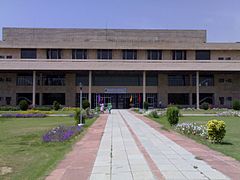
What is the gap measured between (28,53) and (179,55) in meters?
25.9

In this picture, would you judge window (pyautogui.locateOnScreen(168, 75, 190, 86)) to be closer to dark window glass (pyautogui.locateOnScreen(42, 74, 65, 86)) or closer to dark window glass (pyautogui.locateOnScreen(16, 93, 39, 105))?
dark window glass (pyautogui.locateOnScreen(42, 74, 65, 86))

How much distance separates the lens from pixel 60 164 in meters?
9.12

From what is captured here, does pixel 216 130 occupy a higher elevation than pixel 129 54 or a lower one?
lower

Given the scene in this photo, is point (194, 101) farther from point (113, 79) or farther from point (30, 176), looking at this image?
point (30, 176)

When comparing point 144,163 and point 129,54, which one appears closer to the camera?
point 144,163

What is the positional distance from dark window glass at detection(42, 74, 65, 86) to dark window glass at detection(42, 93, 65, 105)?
6.04ft

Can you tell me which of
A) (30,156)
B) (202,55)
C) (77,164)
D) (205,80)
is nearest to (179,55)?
(202,55)

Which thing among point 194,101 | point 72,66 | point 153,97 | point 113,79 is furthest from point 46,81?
point 194,101

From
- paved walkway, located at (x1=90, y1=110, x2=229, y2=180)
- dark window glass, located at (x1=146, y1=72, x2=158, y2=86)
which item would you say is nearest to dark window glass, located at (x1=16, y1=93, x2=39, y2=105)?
dark window glass, located at (x1=146, y1=72, x2=158, y2=86)

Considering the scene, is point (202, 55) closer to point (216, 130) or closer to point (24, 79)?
point (24, 79)

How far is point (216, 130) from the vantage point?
1350 centimetres

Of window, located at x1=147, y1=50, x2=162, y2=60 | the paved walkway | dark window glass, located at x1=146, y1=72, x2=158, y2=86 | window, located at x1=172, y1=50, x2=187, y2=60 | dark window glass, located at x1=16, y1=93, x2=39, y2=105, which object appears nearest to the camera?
the paved walkway

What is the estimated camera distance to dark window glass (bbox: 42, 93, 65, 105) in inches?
2311

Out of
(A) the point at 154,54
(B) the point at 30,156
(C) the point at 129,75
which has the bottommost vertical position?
(B) the point at 30,156
